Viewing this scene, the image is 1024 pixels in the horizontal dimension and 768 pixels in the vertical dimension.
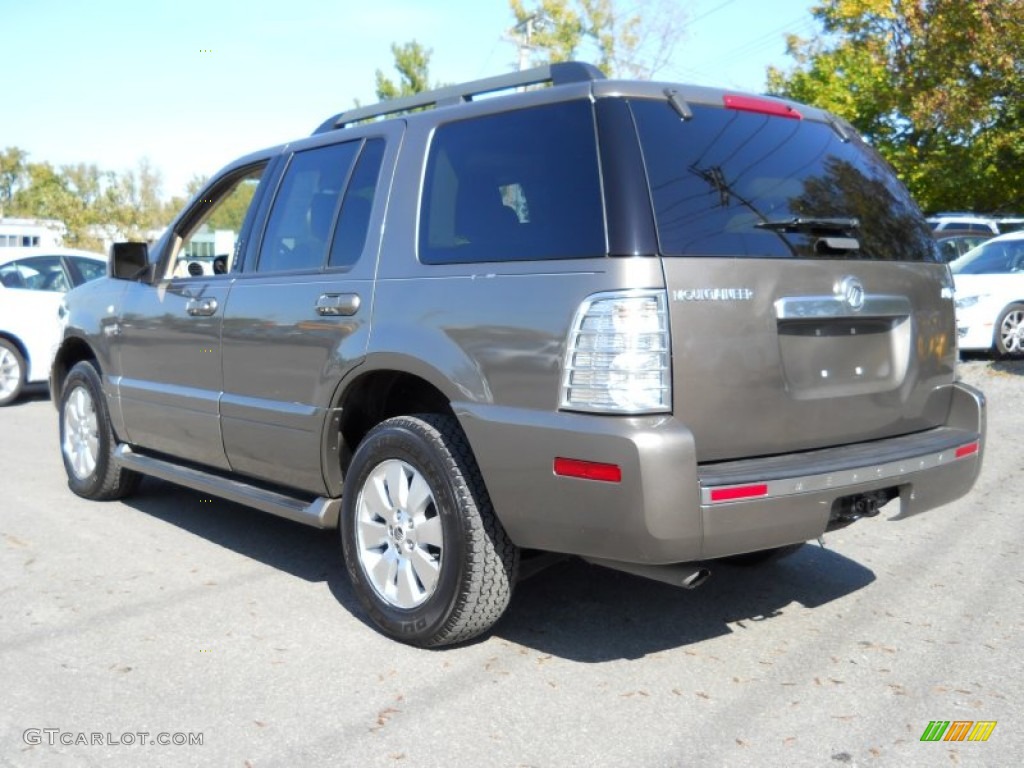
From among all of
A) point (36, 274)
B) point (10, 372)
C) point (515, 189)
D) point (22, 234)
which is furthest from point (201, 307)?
point (22, 234)

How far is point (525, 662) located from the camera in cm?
404

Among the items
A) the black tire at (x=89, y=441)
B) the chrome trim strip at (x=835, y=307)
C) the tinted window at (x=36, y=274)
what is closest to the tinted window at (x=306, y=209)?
the black tire at (x=89, y=441)

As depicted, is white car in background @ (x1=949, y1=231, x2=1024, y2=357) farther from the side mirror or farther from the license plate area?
the side mirror

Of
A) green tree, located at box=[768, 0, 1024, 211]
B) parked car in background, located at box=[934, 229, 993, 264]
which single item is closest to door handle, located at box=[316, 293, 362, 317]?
parked car in background, located at box=[934, 229, 993, 264]

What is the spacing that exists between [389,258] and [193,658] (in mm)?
1689

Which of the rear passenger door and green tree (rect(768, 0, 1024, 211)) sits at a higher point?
green tree (rect(768, 0, 1024, 211))

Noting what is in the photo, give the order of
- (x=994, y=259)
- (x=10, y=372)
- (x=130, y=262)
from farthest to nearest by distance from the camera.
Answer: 1. (x=994, y=259)
2. (x=10, y=372)
3. (x=130, y=262)

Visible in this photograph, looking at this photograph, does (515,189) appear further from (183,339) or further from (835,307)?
(183,339)

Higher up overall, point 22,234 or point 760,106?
point 22,234

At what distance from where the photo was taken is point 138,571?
5.21 meters

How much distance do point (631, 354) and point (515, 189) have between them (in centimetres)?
88

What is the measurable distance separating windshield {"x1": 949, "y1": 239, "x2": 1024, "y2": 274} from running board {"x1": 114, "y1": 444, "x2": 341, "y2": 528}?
34.1 ft

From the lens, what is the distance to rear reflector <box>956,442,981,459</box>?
419 cm

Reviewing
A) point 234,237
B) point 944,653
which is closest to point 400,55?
point 234,237
